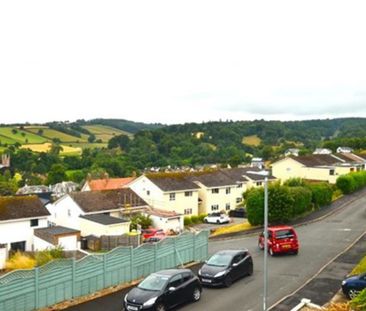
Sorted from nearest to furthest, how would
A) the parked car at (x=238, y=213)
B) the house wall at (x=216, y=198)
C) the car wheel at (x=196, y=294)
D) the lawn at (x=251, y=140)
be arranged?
1. the car wheel at (x=196, y=294)
2. the parked car at (x=238, y=213)
3. the house wall at (x=216, y=198)
4. the lawn at (x=251, y=140)

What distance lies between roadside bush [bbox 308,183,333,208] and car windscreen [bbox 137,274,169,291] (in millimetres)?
28761

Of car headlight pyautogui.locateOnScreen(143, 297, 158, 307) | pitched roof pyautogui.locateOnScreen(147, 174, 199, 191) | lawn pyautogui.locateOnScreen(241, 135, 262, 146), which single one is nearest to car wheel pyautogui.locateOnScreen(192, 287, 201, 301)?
car headlight pyautogui.locateOnScreen(143, 297, 158, 307)

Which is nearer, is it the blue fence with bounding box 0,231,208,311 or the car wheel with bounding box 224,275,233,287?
the blue fence with bounding box 0,231,208,311

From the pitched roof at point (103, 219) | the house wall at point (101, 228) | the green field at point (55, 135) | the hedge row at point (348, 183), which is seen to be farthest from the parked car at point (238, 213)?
the green field at point (55, 135)

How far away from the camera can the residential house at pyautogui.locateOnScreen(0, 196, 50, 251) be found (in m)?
37.8

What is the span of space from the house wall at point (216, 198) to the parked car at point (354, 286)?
136 feet

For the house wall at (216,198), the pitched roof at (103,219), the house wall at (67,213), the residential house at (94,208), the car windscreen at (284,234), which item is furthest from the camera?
the house wall at (216,198)

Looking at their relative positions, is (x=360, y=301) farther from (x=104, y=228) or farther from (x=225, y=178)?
(x=225, y=178)

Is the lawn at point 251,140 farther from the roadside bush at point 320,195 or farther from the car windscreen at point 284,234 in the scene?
the car windscreen at point 284,234

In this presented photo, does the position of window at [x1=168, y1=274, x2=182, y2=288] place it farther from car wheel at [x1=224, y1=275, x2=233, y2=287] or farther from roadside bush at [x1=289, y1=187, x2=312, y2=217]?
roadside bush at [x1=289, y1=187, x2=312, y2=217]

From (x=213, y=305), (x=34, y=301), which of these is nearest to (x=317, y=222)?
(x=213, y=305)

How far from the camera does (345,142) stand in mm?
124750

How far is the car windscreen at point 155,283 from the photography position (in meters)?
16.6

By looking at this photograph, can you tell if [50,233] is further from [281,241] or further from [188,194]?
[188,194]
